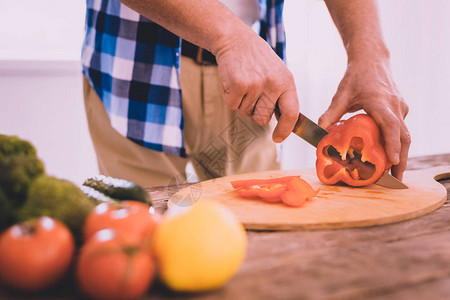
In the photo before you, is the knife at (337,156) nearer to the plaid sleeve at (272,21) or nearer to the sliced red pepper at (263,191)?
the sliced red pepper at (263,191)

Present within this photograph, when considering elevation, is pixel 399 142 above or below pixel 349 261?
above

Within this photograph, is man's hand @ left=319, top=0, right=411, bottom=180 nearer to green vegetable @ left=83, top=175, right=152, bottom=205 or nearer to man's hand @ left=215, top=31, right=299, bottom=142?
man's hand @ left=215, top=31, right=299, bottom=142

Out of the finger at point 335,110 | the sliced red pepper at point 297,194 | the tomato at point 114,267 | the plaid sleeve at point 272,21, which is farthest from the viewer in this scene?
the plaid sleeve at point 272,21

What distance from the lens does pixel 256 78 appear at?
45.4 inches

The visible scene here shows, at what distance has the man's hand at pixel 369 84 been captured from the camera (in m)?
1.29

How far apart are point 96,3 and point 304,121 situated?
35.0 inches

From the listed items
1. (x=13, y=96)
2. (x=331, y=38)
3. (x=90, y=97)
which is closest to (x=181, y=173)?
(x=90, y=97)

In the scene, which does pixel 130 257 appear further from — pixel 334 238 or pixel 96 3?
pixel 96 3

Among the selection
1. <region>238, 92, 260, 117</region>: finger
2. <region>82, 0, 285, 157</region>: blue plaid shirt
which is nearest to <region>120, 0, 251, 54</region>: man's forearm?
<region>238, 92, 260, 117</region>: finger

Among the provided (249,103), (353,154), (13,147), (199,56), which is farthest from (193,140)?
(13,147)

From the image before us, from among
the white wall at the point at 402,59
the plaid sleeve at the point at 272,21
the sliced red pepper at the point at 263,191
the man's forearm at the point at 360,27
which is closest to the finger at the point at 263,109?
the sliced red pepper at the point at 263,191

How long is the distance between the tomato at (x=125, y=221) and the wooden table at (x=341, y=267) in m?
0.09

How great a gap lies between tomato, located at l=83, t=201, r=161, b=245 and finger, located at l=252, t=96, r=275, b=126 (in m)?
0.65

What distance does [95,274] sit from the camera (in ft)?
1.74
